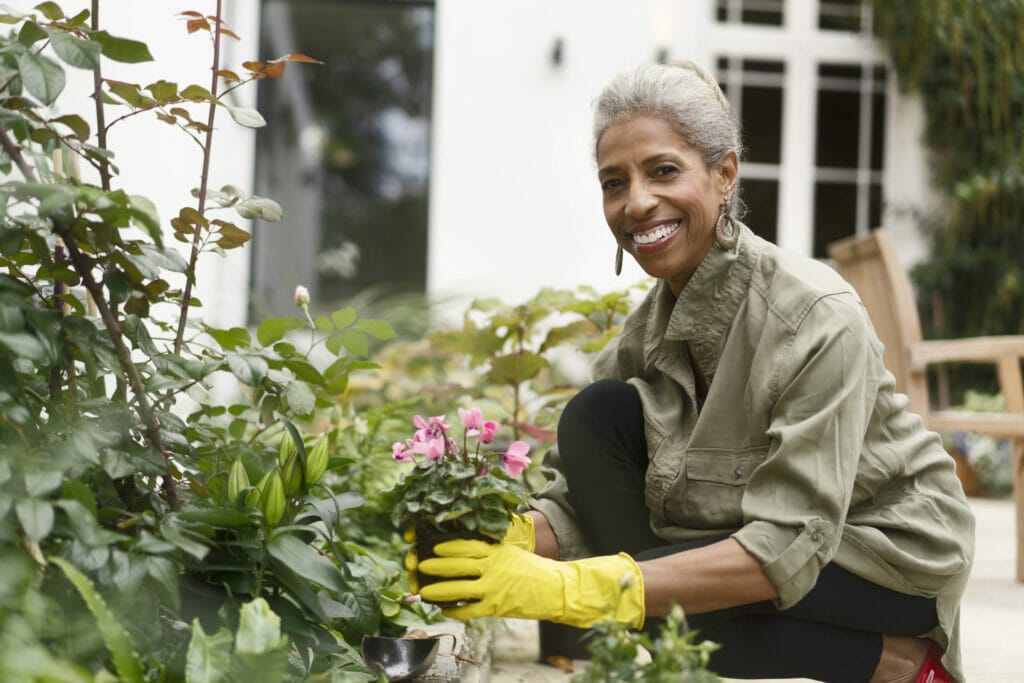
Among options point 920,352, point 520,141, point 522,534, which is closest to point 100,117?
point 522,534

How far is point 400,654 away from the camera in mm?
1578

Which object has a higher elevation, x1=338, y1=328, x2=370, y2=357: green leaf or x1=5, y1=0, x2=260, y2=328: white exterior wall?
x1=5, y1=0, x2=260, y2=328: white exterior wall

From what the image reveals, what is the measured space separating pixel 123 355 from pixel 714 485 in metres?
0.88

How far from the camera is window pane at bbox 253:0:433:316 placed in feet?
32.7

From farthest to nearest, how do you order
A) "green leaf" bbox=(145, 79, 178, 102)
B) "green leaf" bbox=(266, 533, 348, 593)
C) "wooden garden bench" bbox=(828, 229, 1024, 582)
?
"wooden garden bench" bbox=(828, 229, 1024, 582), "green leaf" bbox=(145, 79, 178, 102), "green leaf" bbox=(266, 533, 348, 593)

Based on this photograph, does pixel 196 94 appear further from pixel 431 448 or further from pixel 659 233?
pixel 659 233

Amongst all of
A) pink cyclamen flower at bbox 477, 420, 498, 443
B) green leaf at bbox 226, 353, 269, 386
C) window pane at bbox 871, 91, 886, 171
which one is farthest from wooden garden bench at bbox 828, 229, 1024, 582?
window pane at bbox 871, 91, 886, 171

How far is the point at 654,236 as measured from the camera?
5.23 ft

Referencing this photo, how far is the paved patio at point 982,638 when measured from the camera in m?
2.08

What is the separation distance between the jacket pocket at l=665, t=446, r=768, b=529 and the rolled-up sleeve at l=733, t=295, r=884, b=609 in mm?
120

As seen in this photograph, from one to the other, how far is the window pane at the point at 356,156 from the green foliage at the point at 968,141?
4629 millimetres

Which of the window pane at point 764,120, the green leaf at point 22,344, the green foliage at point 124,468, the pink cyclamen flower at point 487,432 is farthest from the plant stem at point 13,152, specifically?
the window pane at point 764,120

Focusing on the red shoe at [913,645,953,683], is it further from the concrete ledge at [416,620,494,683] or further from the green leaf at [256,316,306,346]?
the green leaf at [256,316,306,346]

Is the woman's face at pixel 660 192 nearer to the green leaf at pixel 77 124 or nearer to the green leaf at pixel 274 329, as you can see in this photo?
the green leaf at pixel 274 329
